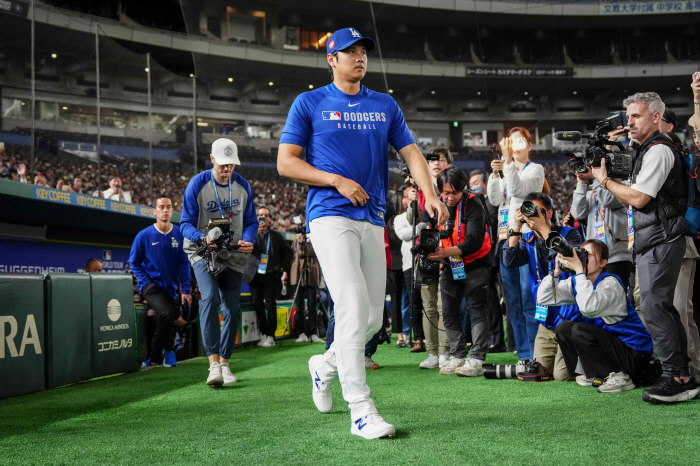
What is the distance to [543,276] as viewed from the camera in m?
5.05

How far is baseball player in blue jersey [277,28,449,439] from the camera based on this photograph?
298 cm

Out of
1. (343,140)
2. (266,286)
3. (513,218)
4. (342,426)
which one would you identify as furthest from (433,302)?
(266,286)

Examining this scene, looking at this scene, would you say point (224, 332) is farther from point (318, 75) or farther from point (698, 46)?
point (698, 46)

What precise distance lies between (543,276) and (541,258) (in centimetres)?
15

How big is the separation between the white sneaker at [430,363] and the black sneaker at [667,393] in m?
2.48

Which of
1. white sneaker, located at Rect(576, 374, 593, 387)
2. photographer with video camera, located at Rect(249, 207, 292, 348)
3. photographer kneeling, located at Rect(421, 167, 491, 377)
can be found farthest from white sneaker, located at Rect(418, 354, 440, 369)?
photographer with video camera, located at Rect(249, 207, 292, 348)

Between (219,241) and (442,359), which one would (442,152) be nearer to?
(442,359)

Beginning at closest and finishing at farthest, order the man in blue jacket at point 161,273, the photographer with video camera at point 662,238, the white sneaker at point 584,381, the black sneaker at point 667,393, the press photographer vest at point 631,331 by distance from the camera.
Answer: the black sneaker at point 667,393
the photographer with video camera at point 662,238
the press photographer vest at point 631,331
the white sneaker at point 584,381
the man in blue jacket at point 161,273

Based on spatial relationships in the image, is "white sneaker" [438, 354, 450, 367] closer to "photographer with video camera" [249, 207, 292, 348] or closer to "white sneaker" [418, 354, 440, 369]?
"white sneaker" [418, 354, 440, 369]

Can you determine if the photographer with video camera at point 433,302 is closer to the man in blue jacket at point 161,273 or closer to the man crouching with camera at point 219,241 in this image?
the man crouching with camera at point 219,241

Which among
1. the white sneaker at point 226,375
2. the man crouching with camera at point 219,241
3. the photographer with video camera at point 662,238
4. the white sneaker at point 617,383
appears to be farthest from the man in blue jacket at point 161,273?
the photographer with video camera at point 662,238

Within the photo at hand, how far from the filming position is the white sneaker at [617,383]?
3975mm

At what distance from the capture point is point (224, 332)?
5.24 meters

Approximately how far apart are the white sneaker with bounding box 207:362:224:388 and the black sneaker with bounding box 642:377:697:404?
2.97 m
